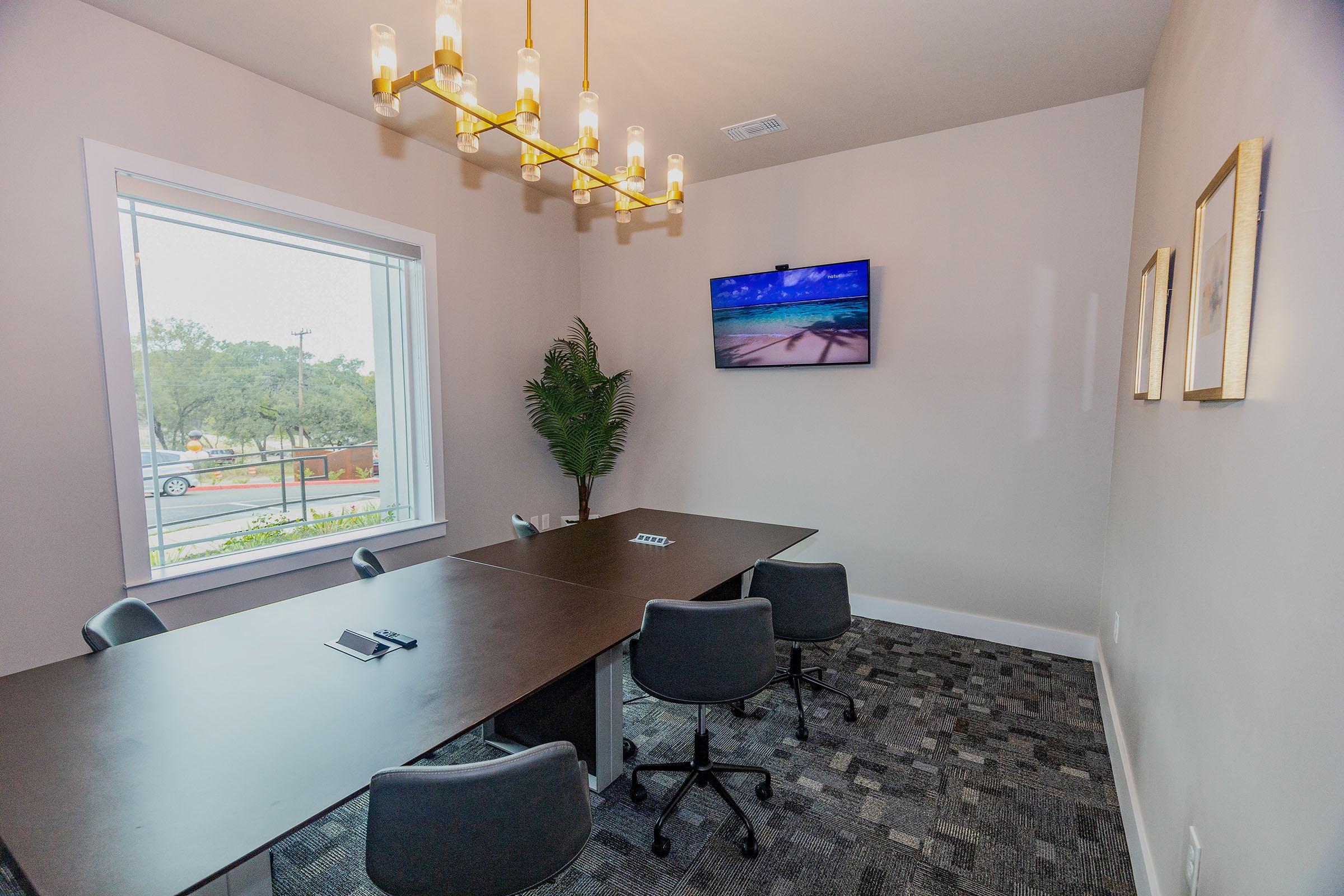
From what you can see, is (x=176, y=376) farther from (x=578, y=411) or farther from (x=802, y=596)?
(x=802, y=596)

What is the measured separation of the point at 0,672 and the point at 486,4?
3650mm

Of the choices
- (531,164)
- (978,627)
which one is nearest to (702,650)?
(531,164)

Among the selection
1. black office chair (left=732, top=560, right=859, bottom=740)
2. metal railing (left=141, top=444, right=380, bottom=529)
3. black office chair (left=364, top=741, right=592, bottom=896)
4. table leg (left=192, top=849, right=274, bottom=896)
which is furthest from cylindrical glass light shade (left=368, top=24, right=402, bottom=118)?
metal railing (left=141, top=444, right=380, bottom=529)

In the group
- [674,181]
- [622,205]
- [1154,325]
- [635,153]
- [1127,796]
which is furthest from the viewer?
[622,205]

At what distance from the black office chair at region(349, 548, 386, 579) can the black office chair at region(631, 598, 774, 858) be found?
126 cm

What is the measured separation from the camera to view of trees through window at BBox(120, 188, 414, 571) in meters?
3.02

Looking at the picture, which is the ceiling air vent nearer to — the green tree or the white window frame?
the white window frame

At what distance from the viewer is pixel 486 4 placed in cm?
261

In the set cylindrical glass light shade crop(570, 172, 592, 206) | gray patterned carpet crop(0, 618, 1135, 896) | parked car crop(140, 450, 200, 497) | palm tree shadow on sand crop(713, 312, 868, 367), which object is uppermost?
cylindrical glass light shade crop(570, 172, 592, 206)

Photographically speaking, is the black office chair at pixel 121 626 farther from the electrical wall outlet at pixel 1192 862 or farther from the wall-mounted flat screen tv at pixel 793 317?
the wall-mounted flat screen tv at pixel 793 317

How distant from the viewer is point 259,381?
3.45m

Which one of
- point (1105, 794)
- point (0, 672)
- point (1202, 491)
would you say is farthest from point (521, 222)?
point (1105, 794)

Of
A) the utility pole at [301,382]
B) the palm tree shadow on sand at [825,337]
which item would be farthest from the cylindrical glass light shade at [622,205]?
the utility pole at [301,382]

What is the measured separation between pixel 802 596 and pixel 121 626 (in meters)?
2.55
